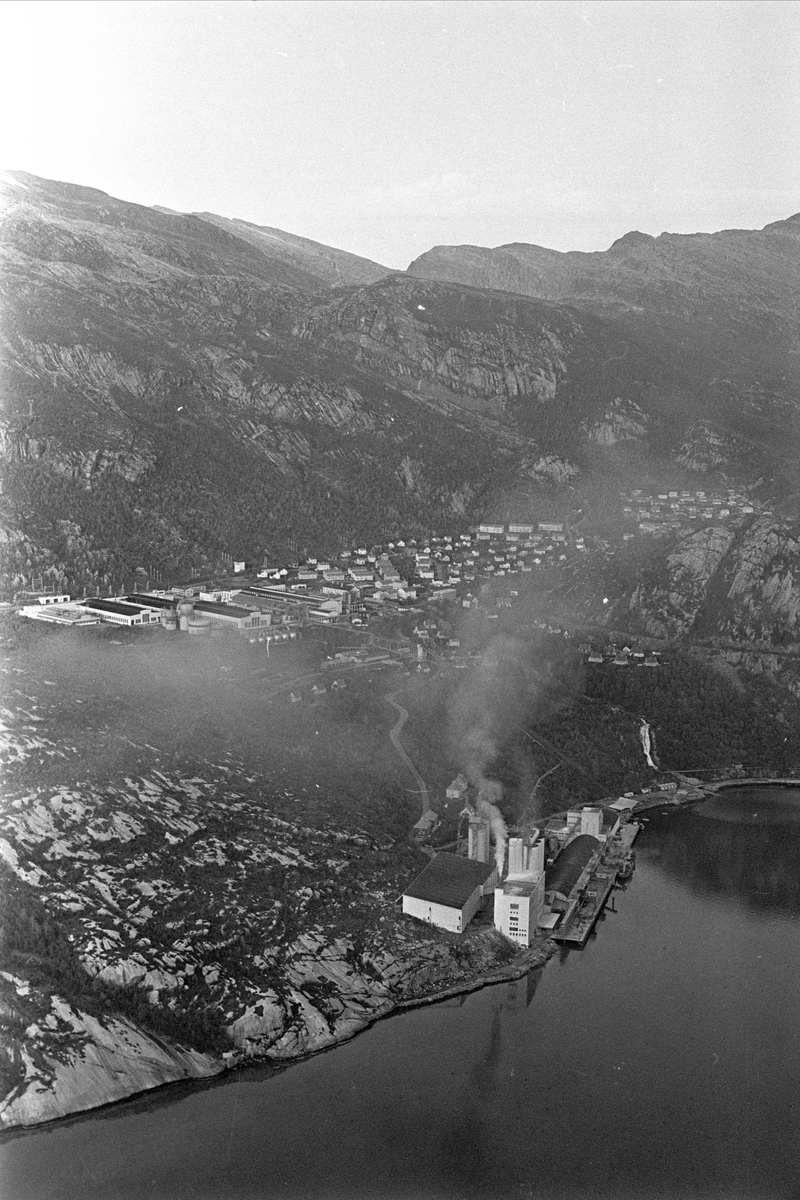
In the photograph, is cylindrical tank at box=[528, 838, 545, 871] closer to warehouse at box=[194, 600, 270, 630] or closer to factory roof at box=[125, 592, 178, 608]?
warehouse at box=[194, 600, 270, 630]

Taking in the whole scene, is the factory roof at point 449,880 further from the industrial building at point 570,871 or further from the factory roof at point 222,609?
the factory roof at point 222,609

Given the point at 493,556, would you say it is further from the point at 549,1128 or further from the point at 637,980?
the point at 549,1128

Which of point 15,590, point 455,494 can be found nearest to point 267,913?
point 15,590

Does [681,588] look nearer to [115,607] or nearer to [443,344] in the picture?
[115,607]

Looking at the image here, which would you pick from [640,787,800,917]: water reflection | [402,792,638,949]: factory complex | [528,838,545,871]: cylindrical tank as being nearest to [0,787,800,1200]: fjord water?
[402,792,638,949]: factory complex

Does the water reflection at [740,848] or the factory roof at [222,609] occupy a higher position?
the factory roof at [222,609]

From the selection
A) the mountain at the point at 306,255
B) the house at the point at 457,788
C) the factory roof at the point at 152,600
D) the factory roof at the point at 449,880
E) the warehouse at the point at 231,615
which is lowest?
the factory roof at the point at 449,880

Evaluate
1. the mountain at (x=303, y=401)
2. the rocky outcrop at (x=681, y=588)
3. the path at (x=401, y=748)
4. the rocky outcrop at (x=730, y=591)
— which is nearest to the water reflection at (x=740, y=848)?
the path at (x=401, y=748)
